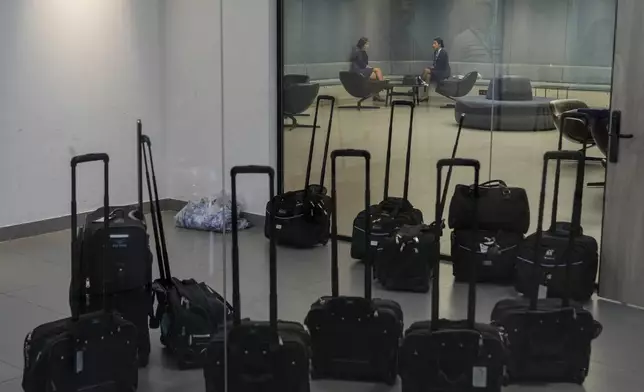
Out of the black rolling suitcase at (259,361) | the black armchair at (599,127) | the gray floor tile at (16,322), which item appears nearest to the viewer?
the black rolling suitcase at (259,361)

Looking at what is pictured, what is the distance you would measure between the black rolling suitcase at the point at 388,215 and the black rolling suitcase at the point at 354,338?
1361 millimetres

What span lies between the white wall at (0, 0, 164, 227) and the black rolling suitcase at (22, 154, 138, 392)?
205cm

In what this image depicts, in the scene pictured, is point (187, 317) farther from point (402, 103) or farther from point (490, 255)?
point (402, 103)

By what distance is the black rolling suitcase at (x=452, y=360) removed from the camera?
121 inches

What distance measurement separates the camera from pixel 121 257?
3.59 m

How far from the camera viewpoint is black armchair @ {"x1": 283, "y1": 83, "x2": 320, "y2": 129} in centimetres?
588

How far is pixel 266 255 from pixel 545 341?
221 centimetres

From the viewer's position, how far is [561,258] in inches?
173

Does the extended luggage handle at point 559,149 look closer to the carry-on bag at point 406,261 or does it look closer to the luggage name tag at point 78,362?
the carry-on bag at point 406,261

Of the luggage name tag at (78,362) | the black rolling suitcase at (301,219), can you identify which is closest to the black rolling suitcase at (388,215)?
the black rolling suitcase at (301,219)

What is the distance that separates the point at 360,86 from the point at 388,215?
1.07 meters

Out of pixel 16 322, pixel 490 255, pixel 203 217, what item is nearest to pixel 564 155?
pixel 490 255

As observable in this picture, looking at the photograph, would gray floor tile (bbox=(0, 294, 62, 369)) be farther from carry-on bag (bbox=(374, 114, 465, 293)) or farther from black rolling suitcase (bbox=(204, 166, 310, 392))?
carry-on bag (bbox=(374, 114, 465, 293))

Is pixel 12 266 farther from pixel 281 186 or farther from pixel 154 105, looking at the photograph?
pixel 281 186
